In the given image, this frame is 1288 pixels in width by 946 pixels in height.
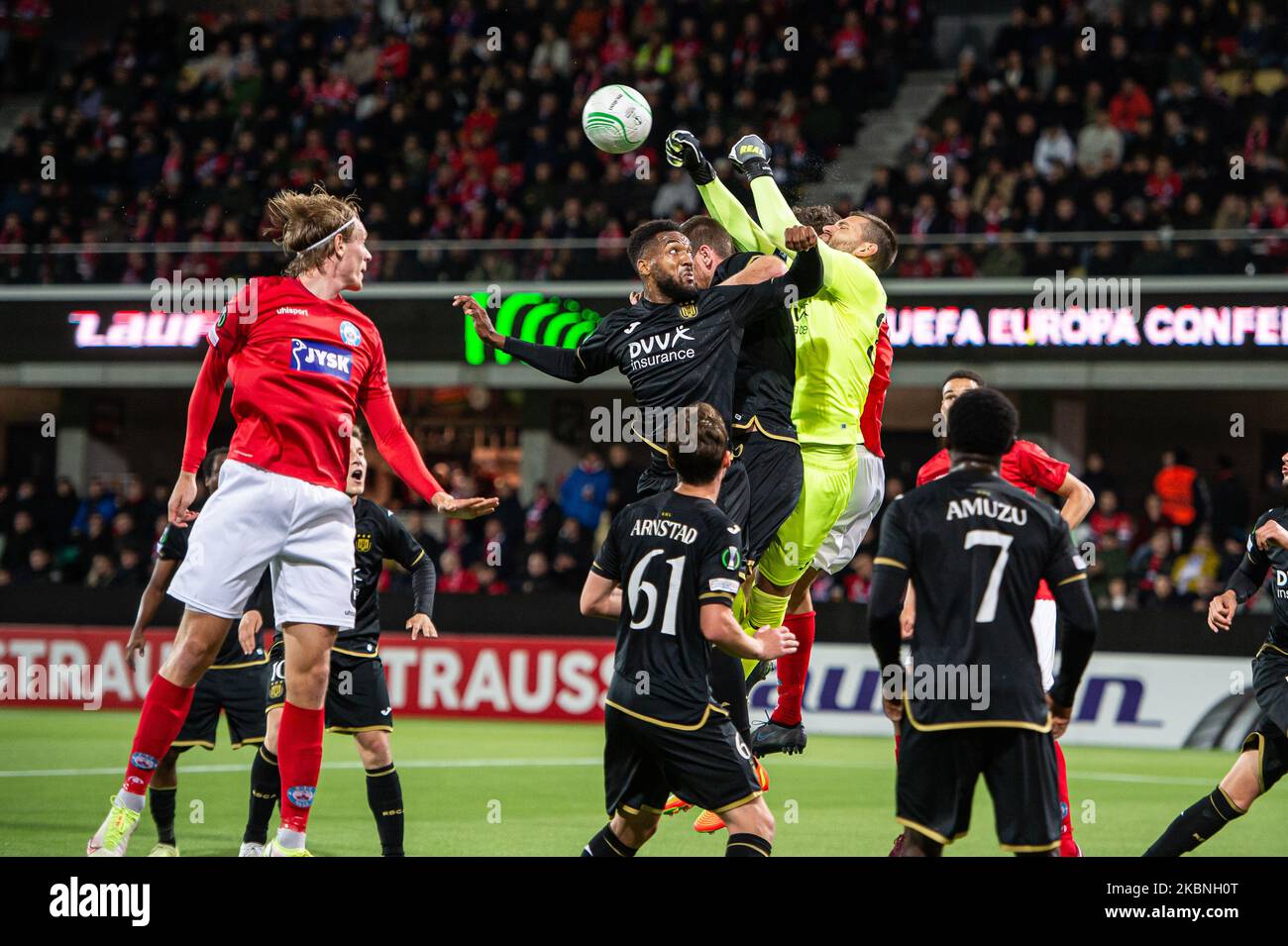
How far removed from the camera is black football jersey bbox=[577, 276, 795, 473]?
7176 millimetres

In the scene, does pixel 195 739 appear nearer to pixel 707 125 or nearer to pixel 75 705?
pixel 75 705

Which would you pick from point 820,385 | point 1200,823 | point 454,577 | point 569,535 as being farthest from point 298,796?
point 454,577

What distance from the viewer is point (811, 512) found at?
779cm

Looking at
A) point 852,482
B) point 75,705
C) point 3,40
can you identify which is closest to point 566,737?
point 75,705

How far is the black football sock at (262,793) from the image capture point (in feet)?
25.6

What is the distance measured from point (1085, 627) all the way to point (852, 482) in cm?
283

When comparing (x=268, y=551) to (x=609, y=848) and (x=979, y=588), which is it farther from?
(x=979, y=588)

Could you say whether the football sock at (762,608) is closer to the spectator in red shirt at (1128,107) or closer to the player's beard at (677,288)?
the player's beard at (677,288)

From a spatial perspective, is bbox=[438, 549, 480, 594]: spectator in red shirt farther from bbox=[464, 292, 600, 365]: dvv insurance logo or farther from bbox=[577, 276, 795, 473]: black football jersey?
bbox=[577, 276, 795, 473]: black football jersey
